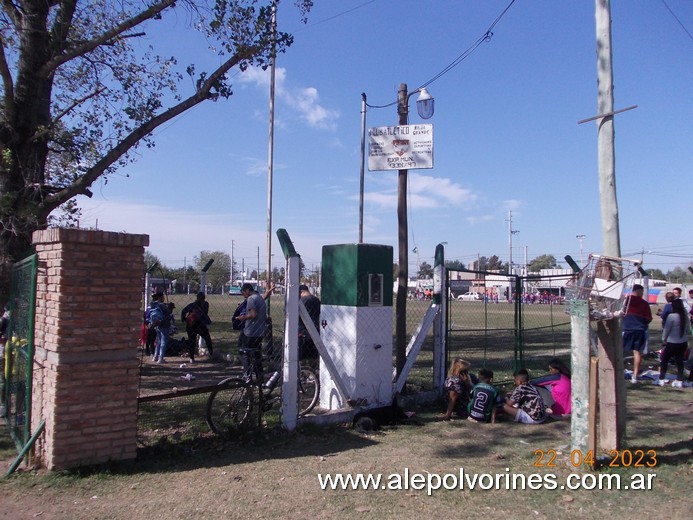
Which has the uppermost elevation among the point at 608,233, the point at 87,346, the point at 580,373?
the point at 608,233

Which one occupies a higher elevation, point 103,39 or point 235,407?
point 103,39

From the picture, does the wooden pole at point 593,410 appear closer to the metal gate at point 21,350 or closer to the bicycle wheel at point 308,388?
the bicycle wheel at point 308,388

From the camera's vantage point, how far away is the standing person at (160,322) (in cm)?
1232

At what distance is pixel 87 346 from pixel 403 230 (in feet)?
18.2

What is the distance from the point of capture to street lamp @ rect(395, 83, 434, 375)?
29.6 ft

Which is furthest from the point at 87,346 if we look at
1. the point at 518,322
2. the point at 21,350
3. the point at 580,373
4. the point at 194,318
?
the point at 194,318

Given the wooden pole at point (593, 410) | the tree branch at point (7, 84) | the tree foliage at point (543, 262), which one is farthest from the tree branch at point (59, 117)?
the tree foliage at point (543, 262)

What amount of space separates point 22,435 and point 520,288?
7.61 meters

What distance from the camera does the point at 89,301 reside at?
16.9 ft

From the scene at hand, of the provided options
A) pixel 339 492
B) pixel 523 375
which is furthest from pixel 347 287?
pixel 339 492

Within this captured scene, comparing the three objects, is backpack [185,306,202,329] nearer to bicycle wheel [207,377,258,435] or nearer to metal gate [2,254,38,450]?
metal gate [2,254,38,450]

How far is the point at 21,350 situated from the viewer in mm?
6055

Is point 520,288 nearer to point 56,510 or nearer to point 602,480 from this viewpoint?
point 602,480

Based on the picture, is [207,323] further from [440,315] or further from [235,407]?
[235,407]
